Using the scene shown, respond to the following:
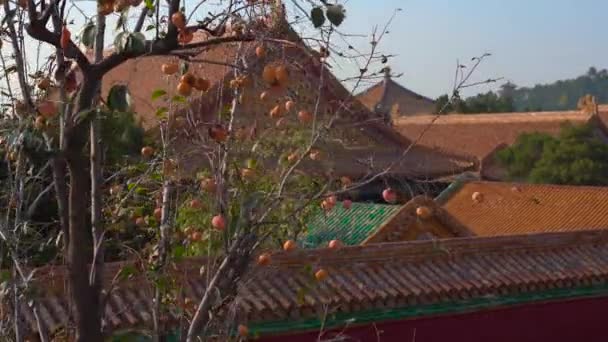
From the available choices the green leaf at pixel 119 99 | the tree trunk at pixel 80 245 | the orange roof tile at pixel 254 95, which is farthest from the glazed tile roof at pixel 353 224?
the green leaf at pixel 119 99

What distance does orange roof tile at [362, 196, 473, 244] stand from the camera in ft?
27.1

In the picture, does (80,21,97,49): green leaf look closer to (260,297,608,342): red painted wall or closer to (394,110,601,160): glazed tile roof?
(260,297,608,342): red painted wall

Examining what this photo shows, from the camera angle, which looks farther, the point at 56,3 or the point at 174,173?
the point at 174,173

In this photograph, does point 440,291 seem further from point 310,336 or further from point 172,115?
point 172,115

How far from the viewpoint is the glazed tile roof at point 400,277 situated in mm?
4988

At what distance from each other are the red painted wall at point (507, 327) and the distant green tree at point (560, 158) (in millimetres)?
14451

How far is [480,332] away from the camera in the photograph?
6488 mm

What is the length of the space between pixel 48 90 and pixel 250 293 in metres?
3.15

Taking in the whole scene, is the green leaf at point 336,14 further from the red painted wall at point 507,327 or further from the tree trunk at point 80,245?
the red painted wall at point 507,327

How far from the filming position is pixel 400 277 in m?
6.17

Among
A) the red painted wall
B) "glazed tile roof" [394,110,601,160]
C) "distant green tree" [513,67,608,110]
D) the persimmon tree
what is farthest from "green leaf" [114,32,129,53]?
"distant green tree" [513,67,608,110]

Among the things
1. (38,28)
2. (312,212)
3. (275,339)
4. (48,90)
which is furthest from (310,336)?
(38,28)

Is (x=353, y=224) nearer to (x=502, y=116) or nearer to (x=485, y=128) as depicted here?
(x=485, y=128)

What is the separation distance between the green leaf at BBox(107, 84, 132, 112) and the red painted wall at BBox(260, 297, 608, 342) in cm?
362
